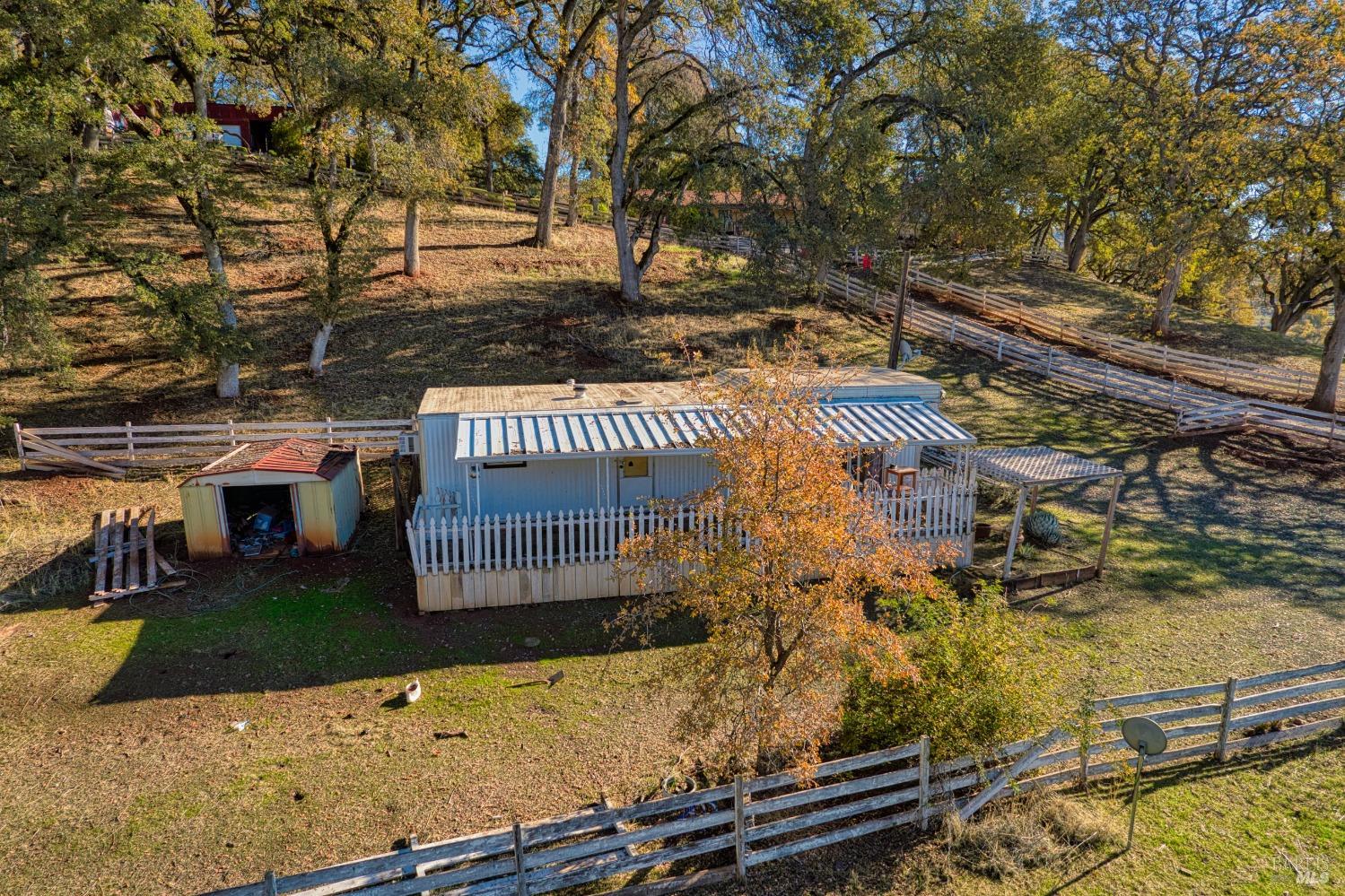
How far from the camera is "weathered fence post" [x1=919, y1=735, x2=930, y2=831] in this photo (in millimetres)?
6938

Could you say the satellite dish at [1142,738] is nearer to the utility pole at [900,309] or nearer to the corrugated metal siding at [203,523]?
the utility pole at [900,309]

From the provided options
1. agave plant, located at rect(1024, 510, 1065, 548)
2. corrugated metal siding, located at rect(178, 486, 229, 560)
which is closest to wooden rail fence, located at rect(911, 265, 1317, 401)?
agave plant, located at rect(1024, 510, 1065, 548)

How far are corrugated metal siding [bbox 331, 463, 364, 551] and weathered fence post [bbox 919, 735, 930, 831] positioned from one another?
11118 millimetres

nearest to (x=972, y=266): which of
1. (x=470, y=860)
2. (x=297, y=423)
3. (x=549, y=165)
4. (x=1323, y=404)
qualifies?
(x=1323, y=404)

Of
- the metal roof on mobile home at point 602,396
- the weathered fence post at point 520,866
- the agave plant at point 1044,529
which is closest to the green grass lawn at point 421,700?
the agave plant at point 1044,529

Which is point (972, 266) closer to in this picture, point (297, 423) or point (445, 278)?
point (445, 278)

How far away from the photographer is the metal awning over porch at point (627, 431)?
38.4ft

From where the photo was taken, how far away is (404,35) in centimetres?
2291

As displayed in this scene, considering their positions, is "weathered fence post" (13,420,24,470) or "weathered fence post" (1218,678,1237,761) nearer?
"weathered fence post" (1218,678,1237,761)

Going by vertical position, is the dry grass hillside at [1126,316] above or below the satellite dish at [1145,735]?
above

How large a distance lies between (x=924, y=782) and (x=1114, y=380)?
71.2 feet

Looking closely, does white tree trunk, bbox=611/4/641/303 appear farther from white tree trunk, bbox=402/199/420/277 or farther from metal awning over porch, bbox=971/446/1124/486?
metal awning over porch, bbox=971/446/1124/486

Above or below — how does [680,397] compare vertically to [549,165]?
below

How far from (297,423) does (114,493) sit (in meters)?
3.95
